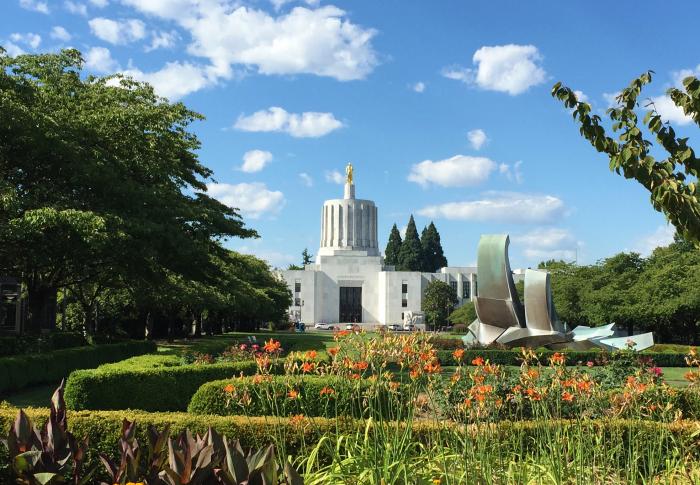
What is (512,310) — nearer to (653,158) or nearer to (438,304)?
(653,158)

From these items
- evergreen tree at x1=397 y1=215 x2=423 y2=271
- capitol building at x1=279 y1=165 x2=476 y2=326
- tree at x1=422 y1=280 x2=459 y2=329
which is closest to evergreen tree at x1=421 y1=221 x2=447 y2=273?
evergreen tree at x1=397 y1=215 x2=423 y2=271

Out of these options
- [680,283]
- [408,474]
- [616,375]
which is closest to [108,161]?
[616,375]

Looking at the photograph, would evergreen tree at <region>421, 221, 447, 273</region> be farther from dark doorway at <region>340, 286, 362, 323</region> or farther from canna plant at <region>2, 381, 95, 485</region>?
canna plant at <region>2, 381, 95, 485</region>

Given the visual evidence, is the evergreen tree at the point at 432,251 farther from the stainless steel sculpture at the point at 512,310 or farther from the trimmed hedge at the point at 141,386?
the trimmed hedge at the point at 141,386

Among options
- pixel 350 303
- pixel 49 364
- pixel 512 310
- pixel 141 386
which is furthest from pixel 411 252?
pixel 141 386

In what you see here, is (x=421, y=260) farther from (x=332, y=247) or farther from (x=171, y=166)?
(x=171, y=166)

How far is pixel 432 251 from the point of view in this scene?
102 metres

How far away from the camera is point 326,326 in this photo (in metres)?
88.8

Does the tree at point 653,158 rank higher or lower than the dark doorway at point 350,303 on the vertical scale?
lower

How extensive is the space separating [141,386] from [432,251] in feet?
301

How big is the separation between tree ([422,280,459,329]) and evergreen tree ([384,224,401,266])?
25.9 meters

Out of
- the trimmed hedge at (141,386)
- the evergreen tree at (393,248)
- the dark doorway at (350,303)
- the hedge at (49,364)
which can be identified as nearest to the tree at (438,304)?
the dark doorway at (350,303)

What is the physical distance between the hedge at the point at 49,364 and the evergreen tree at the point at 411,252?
78.8 m

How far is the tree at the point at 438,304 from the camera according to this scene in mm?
76375
